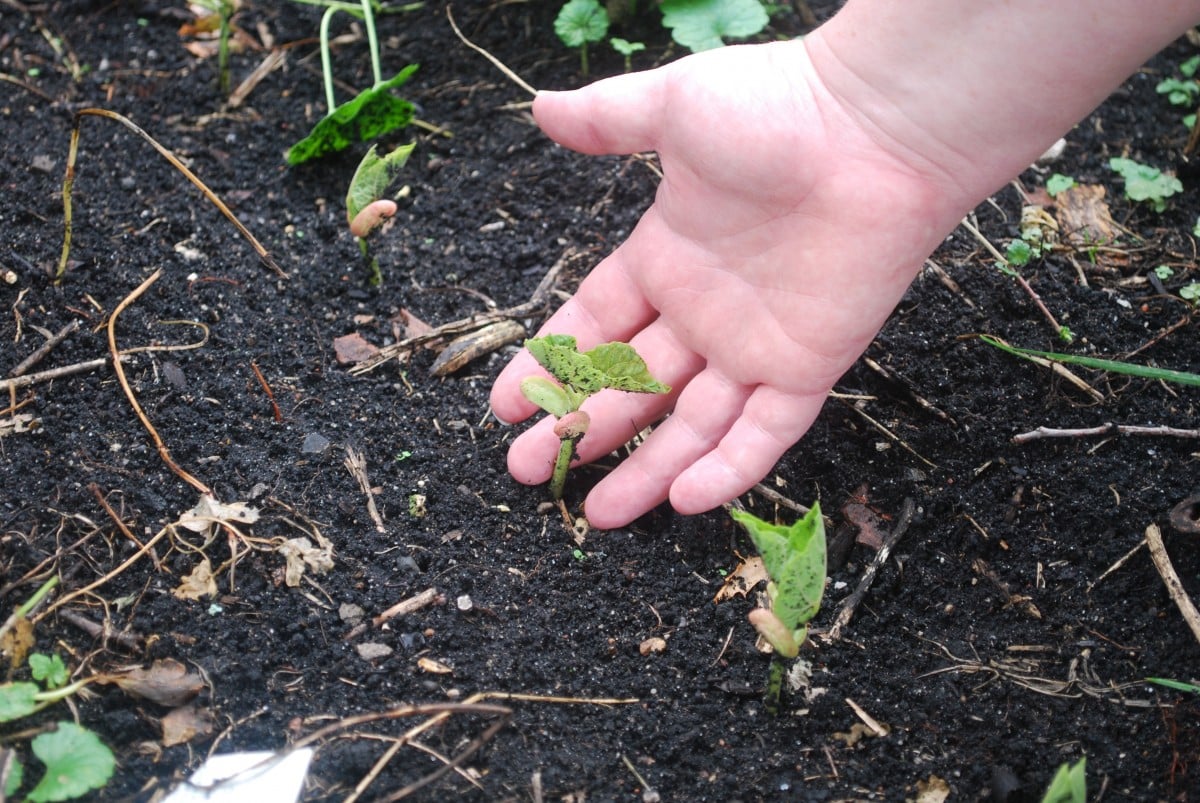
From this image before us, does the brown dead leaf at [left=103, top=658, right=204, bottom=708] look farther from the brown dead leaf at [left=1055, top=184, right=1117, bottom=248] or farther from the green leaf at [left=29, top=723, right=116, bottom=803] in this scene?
the brown dead leaf at [left=1055, top=184, right=1117, bottom=248]

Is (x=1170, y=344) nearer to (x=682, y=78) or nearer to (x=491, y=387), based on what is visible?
(x=682, y=78)

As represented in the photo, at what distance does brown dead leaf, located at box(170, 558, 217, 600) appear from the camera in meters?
1.67

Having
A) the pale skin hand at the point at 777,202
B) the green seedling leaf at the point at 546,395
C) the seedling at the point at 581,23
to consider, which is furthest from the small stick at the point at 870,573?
the seedling at the point at 581,23

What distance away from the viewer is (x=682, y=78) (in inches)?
68.8

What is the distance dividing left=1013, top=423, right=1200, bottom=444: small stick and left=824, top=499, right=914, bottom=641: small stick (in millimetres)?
290

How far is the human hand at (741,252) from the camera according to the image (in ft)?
5.70

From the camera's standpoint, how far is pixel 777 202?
1775 millimetres

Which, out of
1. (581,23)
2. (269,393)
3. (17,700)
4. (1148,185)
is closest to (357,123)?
(581,23)

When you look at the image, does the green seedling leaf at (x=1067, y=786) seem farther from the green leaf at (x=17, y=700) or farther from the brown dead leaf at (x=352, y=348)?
the brown dead leaf at (x=352, y=348)

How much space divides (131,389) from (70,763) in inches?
31.9

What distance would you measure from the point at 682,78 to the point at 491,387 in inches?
29.0

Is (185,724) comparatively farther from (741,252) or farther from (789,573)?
(741,252)

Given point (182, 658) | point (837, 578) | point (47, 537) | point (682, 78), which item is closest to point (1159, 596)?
point (837, 578)

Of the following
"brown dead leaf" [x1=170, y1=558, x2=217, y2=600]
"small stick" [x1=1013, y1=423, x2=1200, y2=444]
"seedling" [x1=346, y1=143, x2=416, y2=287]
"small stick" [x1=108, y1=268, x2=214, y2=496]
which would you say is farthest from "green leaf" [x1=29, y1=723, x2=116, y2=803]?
"small stick" [x1=1013, y1=423, x2=1200, y2=444]
